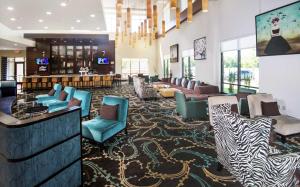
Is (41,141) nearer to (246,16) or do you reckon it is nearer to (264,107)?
(264,107)

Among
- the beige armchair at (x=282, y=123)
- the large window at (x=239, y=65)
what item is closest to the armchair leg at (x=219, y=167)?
the beige armchair at (x=282, y=123)

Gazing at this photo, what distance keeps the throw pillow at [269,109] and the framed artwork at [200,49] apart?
17.5 ft

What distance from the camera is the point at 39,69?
18.5 meters

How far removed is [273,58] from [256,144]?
4.64 metres

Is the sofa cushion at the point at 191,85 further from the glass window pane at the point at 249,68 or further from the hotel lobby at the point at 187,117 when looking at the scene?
the glass window pane at the point at 249,68

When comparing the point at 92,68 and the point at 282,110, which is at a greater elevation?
the point at 92,68

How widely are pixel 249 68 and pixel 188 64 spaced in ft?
18.5

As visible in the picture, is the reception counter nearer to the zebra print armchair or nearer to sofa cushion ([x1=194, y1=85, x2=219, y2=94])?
sofa cushion ([x1=194, y1=85, x2=219, y2=94])

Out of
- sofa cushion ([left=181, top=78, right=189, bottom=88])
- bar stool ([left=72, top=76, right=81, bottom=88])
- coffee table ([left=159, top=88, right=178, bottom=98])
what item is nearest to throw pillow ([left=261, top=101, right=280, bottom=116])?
coffee table ([left=159, top=88, right=178, bottom=98])

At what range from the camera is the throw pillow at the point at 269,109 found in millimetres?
5336

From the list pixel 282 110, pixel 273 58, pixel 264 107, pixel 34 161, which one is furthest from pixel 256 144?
pixel 273 58

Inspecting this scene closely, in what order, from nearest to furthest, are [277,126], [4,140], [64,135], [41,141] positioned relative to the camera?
[4,140] → [41,141] → [64,135] → [277,126]

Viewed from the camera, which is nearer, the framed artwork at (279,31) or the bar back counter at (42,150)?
the bar back counter at (42,150)

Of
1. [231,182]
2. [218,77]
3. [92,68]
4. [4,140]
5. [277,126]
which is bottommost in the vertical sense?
[231,182]
